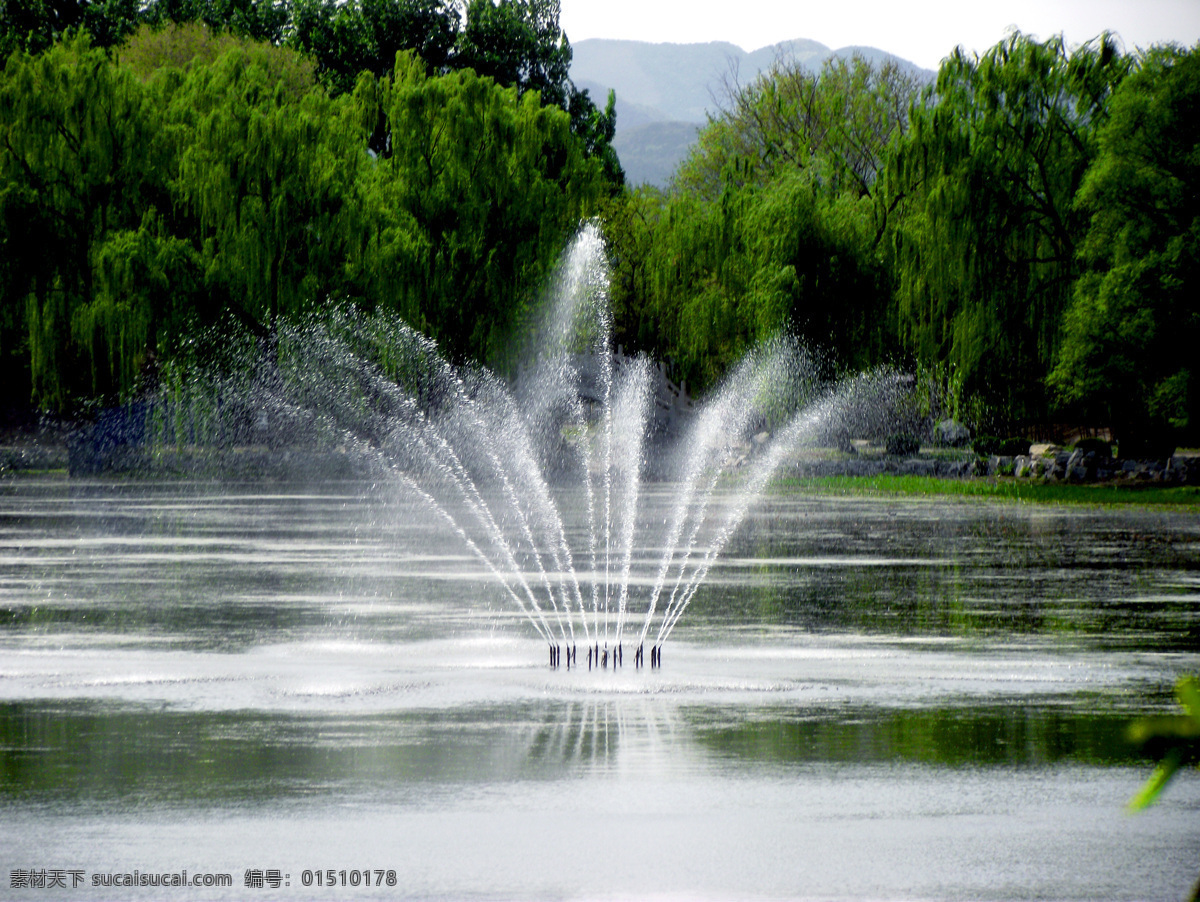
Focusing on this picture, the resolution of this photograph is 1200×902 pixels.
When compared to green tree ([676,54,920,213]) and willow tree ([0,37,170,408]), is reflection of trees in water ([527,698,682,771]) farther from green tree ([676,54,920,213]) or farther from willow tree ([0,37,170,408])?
green tree ([676,54,920,213])

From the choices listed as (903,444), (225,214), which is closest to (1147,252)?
(903,444)

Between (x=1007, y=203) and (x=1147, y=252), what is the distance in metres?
5.29

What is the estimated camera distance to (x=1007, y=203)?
38938 mm

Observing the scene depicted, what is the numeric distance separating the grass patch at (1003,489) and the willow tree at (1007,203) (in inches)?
86.5

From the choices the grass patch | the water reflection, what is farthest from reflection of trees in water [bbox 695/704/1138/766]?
the grass patch

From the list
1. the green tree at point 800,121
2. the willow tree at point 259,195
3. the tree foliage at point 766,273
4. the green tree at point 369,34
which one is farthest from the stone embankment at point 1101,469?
the green tree at point 369,34

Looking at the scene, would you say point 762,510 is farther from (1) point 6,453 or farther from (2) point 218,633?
(1) point 6,453

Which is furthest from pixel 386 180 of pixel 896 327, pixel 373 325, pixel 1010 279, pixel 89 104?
pixel 1010 279

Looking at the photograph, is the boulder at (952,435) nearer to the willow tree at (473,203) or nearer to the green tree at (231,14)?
the willow tree at (473,203)

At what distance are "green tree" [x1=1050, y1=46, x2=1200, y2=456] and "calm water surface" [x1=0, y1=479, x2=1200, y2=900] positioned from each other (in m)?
17.1

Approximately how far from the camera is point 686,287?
49.0m

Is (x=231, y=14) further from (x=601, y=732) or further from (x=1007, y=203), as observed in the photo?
(x=601, y=732)

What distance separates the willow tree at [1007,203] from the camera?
38.8m

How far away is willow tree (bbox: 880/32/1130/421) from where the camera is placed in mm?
38781
